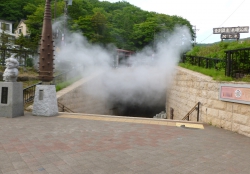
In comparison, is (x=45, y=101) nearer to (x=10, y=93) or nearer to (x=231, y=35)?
(x=10, y=93)

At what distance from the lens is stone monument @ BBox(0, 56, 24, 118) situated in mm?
8039

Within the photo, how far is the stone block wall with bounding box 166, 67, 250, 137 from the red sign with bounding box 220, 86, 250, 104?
0.54 feet

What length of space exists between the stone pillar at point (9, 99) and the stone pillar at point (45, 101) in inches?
26.7

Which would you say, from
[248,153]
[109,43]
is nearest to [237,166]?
[248,153]

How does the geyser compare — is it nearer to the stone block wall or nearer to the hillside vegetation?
the hillside vegetation

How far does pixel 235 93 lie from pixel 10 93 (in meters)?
7.45

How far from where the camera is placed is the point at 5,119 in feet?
25.3

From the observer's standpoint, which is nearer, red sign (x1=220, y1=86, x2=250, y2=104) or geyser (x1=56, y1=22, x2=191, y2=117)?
red sign (x1=220, y1=86, x2=250, y2=104)

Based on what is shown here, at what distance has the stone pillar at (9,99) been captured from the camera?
803cm

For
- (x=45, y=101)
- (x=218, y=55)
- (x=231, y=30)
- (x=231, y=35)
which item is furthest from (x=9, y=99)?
(x=231, y=30)

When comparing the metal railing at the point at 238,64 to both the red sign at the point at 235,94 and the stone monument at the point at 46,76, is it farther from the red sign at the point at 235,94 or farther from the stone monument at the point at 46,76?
the stone monument at the point at 46,76

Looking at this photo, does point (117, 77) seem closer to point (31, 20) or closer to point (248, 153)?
point (248, 153)

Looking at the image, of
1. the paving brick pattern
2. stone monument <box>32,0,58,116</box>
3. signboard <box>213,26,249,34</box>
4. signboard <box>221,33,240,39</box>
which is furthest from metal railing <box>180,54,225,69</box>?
signboard <box>213,26,249,34</box>

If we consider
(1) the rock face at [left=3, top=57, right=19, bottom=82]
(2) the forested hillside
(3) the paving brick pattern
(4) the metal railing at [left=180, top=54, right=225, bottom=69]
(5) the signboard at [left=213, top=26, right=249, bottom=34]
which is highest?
(2) the forested hillside
